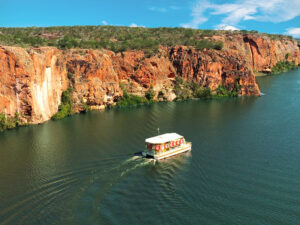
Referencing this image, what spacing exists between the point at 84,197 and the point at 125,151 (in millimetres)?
10425

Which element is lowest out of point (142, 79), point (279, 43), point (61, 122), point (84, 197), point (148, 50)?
point (84, 197)

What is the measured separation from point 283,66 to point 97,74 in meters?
106

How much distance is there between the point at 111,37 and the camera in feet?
325

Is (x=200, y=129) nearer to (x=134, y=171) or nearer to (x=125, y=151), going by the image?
(x=125, y=151)

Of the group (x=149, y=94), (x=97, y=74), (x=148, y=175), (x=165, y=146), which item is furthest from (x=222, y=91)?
(x=148, y=175)

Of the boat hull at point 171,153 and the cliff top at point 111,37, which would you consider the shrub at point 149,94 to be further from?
the boat hull at point 171,153

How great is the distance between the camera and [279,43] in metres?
142

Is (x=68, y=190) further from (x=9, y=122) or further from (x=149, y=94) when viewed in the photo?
(x=149, y=94)

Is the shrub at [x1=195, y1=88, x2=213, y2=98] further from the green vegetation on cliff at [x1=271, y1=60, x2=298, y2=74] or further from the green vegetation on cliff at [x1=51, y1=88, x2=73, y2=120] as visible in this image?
the green vegetation on cliff at [x1=271, y1=60, x2=298, y2=74]

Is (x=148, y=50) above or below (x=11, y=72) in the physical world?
above

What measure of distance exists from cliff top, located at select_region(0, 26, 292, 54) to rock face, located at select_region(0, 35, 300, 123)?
16.4 ft

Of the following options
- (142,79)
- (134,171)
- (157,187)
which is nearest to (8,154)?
(134,171)

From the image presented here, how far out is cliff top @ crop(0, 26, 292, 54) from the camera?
74.8m

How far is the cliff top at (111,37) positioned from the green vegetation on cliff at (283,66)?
75.8 ft
